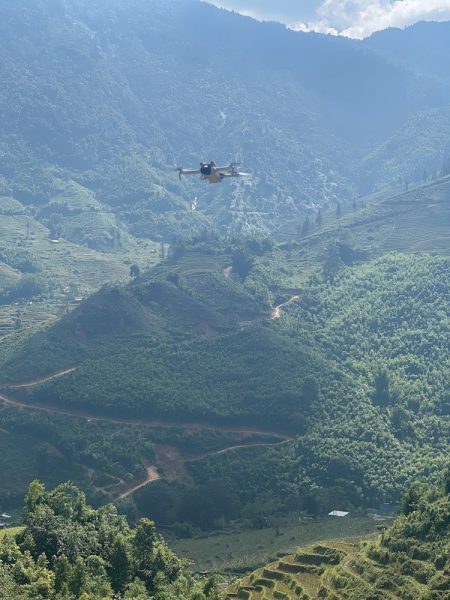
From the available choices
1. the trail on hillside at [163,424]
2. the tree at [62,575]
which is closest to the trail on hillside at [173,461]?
the trail on hillside at [163,424]

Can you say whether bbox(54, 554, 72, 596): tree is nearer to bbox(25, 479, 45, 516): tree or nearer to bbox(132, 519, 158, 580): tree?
bbox(132, 519, 158, 580): tree

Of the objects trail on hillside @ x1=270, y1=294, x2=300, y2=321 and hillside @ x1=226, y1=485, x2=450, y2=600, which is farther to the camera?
trail on hillside @ x1=270, y1=294, x2=300, y2=321

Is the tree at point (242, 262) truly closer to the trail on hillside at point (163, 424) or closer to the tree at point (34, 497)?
the trail on hillside at point (163, 424)

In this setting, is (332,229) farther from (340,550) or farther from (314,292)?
(340,550)

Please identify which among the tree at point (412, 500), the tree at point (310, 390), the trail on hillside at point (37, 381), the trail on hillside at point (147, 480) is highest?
the trail on hillside at point (37, 381)

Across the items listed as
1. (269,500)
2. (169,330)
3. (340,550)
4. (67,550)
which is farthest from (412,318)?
(67,550)

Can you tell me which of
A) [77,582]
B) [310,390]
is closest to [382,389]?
[310,390]

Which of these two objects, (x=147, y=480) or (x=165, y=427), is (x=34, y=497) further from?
(x=165, y=427)

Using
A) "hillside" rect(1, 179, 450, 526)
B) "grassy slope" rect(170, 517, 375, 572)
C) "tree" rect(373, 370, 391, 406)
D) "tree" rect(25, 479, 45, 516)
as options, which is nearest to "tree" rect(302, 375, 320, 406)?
"hillside" rect(1, 179, 450, 526)
